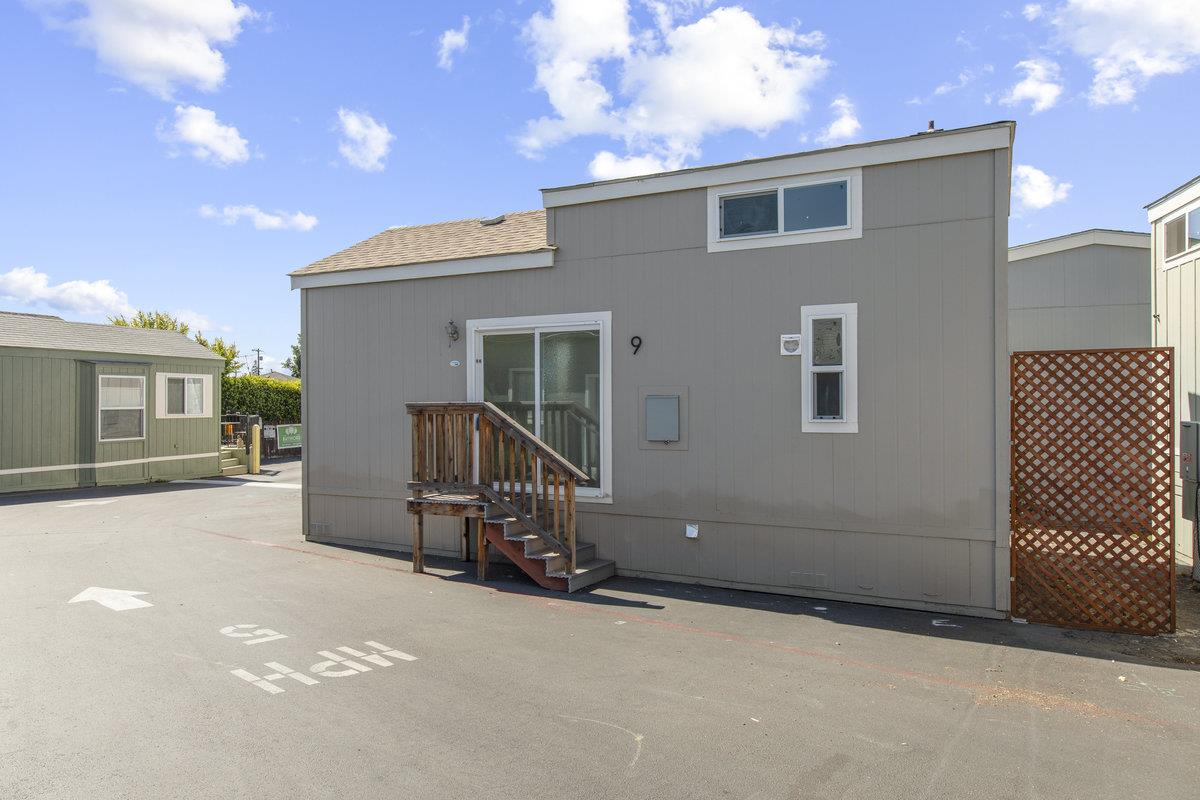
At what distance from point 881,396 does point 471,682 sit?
162 inches

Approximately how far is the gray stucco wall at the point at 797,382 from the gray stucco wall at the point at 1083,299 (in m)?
6.89

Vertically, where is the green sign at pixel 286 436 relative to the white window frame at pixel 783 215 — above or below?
below

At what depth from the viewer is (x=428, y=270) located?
848 cm

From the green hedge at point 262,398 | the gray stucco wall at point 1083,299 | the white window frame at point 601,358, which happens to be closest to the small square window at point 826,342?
the white window frame at point 601,358

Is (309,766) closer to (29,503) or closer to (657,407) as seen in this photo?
(657,407)

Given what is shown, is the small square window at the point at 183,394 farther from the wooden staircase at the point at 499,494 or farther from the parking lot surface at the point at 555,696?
the wooden staircase at the point at 499,494

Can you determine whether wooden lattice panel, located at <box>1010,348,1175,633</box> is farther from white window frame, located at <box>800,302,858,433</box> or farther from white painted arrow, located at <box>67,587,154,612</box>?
white painted arrow, located at <box>67,587,154,612</box>

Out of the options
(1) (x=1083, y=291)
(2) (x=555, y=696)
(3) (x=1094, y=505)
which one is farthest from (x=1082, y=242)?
(2) (x=555, y=696)

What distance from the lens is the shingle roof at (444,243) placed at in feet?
27.5

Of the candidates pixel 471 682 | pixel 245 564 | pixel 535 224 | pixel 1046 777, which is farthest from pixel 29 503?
pixel 1046 777

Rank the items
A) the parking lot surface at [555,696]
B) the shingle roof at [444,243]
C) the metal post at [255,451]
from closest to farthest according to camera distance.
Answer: the parking lot surface at [555,696] < the shingle roof at [444,243] < the metal post at [255,451]

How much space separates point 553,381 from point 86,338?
42.5 ft

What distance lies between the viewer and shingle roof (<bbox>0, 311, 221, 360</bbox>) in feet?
47.5

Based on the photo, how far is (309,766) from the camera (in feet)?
11.1
